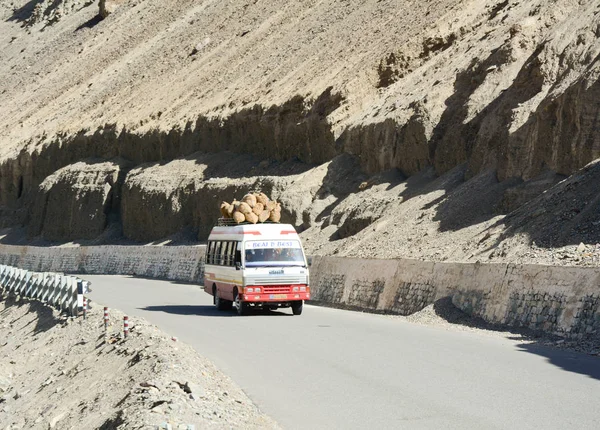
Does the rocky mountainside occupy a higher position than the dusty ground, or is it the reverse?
the rocky mountainside

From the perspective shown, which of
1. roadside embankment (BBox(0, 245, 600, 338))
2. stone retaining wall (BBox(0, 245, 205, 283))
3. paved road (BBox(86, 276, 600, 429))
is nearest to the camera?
paved road (BBox(86, 276, 600, 429))

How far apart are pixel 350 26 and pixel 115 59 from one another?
30.7 m

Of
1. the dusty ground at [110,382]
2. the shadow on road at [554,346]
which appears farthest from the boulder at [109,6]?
the shadow on road at [554,346]

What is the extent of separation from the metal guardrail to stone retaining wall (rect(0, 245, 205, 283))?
8.12m

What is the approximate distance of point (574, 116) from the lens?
28.5 metres

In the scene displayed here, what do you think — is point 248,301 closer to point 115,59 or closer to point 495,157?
point 495,157

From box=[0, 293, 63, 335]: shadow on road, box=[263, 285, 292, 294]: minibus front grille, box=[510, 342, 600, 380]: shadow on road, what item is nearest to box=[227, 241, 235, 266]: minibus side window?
box=[263, 285, 292, 294]: minibus front grille

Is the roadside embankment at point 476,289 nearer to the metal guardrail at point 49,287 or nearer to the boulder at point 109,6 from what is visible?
the metal guardrail at point 49,287

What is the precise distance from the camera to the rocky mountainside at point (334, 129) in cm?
2923

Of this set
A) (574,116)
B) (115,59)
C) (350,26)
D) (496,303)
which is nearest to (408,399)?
(496,303)

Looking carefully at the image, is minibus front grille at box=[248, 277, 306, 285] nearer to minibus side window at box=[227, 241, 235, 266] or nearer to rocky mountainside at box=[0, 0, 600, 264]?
minibus side window at box=[227, 241, 235, 266]

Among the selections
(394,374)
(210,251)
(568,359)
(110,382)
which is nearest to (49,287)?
(210,251)

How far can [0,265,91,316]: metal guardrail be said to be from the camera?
23.3 m

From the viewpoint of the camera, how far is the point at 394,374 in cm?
1319
